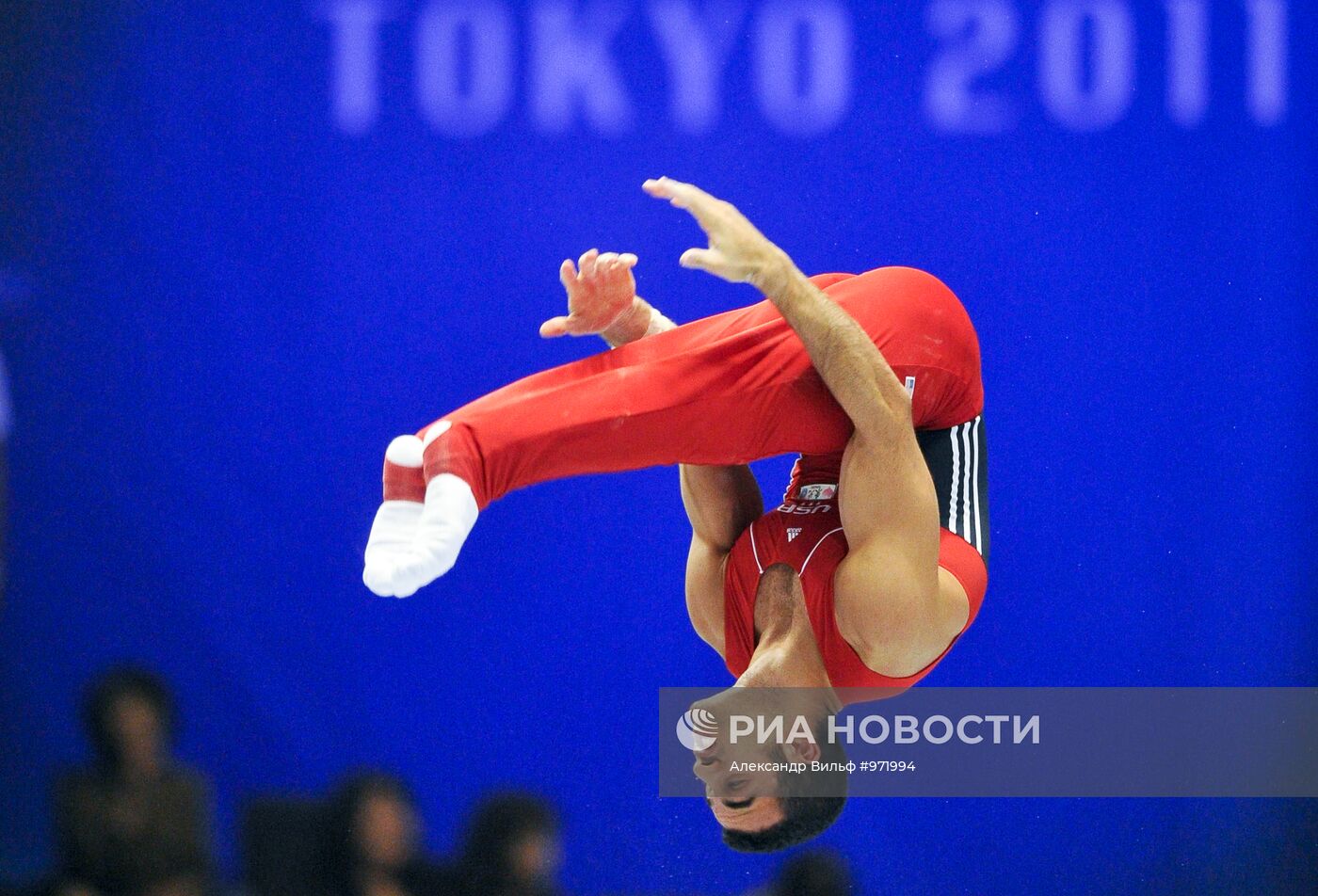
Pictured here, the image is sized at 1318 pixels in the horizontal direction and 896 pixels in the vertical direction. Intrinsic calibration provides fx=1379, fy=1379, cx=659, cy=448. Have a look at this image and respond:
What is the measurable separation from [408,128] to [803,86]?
3.19 ft

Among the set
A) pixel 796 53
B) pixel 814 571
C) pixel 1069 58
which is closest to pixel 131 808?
pixel 814 571

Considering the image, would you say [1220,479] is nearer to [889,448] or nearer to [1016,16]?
[1016,16]

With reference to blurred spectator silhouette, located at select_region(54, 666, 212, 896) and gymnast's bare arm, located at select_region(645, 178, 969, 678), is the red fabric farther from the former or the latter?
blurred spectator silhouette, located at select_region(54, 666, 212, 896)

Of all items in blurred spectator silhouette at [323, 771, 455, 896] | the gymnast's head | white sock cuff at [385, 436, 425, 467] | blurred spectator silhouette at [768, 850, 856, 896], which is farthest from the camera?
blurred spectator silhouette at [323, 771, 455, 896]

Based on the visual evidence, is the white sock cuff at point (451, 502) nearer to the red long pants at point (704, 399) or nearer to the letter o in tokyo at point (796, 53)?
the red long pants at point (704, 399)

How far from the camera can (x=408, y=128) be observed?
11.1ft

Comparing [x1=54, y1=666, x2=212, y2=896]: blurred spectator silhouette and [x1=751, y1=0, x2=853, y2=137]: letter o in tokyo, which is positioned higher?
[x1=751, y1=0, x2=853, y2=137]: letter o in tokyo

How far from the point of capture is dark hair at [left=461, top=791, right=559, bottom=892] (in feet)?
10.9

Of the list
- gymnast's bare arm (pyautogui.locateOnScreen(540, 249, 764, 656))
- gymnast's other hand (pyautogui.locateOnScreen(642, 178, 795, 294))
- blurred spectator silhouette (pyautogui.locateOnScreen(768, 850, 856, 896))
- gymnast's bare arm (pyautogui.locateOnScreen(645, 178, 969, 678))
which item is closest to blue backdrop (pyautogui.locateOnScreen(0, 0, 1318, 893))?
blurred spectator silhouette (pyautogui.locateOnScreen(768, 850, 856, 896))

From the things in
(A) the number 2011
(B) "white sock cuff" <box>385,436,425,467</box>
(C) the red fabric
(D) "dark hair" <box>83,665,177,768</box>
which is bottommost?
(D) "dark hair" <box>83,665,177,768</box>

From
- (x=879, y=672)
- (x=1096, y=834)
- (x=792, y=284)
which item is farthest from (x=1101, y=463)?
(x=792, y=284)

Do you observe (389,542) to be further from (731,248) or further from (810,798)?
(810,798)

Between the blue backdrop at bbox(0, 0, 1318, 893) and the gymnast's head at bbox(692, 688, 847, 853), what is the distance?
1234 millimetres

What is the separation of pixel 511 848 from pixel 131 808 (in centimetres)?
91
